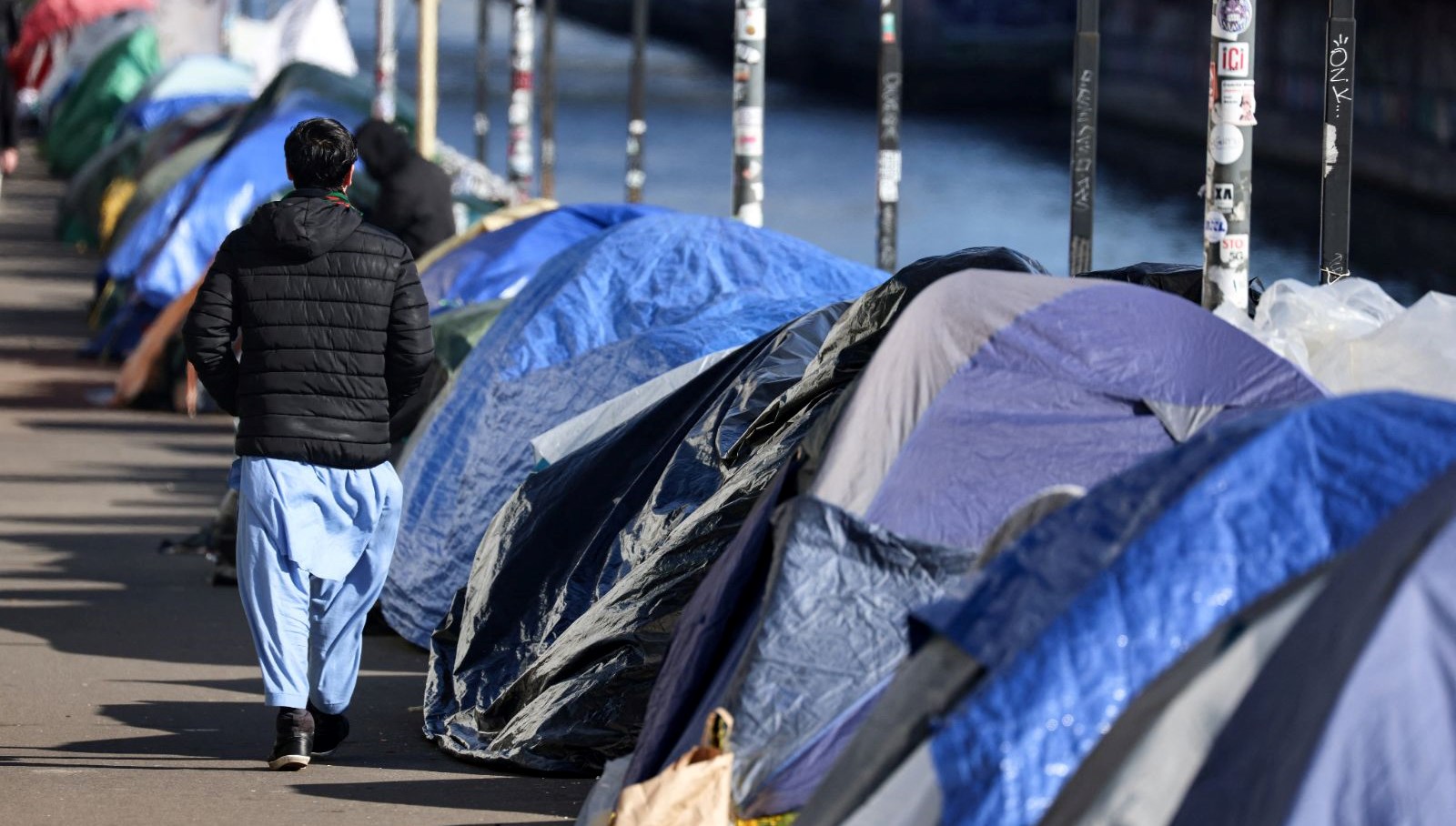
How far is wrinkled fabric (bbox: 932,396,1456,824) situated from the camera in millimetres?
3793

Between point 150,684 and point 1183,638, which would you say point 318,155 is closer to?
point 150,684

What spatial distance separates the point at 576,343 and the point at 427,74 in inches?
431

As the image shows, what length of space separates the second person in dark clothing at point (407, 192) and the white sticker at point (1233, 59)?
18.2 feet

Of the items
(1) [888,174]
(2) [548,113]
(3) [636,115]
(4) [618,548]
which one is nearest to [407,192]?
(1) [888,174]

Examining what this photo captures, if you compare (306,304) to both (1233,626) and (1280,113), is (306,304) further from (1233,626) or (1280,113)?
(1280,113)

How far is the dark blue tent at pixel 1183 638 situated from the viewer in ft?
12.1

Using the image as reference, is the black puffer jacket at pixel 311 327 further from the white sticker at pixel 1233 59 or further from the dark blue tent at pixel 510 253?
the dark blue tent at pixel 510 253

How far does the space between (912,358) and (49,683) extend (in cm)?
365

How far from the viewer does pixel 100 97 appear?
31250mm

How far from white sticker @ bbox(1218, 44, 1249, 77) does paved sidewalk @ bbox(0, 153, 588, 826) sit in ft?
10.1

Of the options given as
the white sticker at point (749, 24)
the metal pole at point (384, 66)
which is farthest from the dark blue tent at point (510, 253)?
the metal pole at point (384, 66)

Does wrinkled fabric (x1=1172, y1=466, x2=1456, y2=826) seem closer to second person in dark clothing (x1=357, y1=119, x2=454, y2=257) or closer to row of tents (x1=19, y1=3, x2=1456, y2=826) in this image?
row of tents (x1=19, y1=3, x2=1456, y2=826)

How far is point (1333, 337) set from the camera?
6.59 meters

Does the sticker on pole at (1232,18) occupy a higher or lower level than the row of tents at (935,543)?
higher
